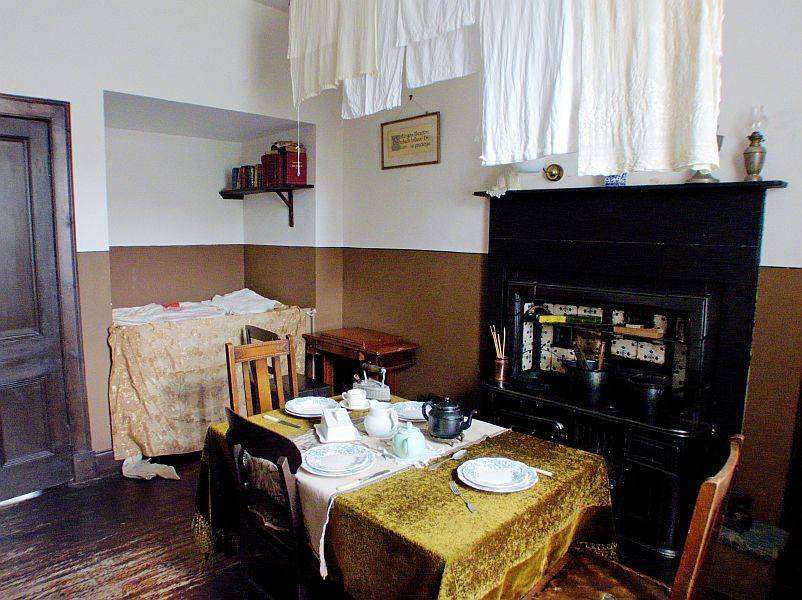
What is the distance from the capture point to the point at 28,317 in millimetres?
2988

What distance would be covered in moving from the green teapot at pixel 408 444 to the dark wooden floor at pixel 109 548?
3.44 feet

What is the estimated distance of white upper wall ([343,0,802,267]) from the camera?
2211 millimetres

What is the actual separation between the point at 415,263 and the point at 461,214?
0.52m

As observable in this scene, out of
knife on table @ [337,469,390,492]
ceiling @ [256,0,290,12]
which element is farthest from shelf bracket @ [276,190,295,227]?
knife on table @ [337,469,390,492]

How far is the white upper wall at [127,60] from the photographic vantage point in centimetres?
290

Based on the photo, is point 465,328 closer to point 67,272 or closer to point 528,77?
point 528,77

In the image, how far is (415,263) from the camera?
3.79m

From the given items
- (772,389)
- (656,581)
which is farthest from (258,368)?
(772,389)

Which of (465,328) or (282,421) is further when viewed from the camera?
(465,328)

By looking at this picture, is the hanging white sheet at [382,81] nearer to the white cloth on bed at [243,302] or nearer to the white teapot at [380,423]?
the white teapot at [380,423]

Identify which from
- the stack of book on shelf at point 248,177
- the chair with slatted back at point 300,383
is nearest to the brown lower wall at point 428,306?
the chair with slatted back at point 300,383

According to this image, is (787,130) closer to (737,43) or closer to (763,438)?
(737,43)

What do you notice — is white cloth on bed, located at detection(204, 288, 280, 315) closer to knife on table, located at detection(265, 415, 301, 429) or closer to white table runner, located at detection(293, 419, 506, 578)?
knife on table, located at detection(265, 415, 301, 429)

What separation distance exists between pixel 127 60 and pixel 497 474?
316 cm
